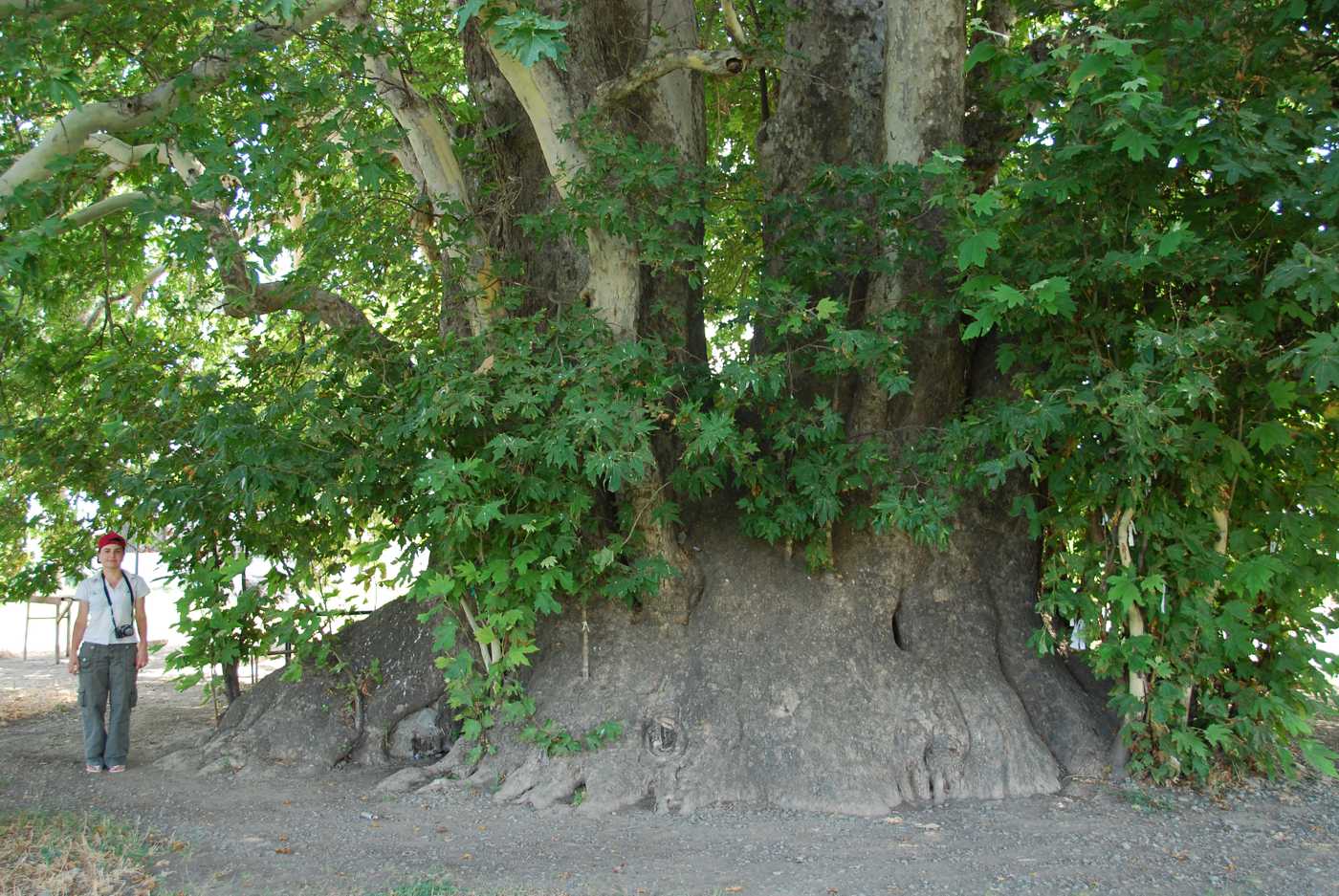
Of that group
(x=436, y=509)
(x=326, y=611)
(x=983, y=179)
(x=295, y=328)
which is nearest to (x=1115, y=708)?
(x=983, y=179)

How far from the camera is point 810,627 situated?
669 centimetres

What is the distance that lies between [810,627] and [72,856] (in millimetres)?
4270

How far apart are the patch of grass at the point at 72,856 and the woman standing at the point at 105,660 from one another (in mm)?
1286

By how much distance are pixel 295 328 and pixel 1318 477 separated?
23.2ft

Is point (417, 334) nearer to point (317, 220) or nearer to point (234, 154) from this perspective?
point (317, 220)

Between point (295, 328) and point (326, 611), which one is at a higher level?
point (295, 328)

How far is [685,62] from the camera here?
6277mm

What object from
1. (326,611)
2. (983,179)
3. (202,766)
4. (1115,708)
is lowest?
(202,766)

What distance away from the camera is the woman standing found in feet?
22.3

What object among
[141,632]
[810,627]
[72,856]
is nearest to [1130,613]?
[810,627]

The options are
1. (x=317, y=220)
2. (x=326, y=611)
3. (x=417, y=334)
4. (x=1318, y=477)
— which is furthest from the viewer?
(x=417, y=334)

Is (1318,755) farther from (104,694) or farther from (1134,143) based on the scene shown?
(104,694)

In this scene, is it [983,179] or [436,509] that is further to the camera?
[983,179]

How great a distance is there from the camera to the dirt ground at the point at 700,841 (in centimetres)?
483
